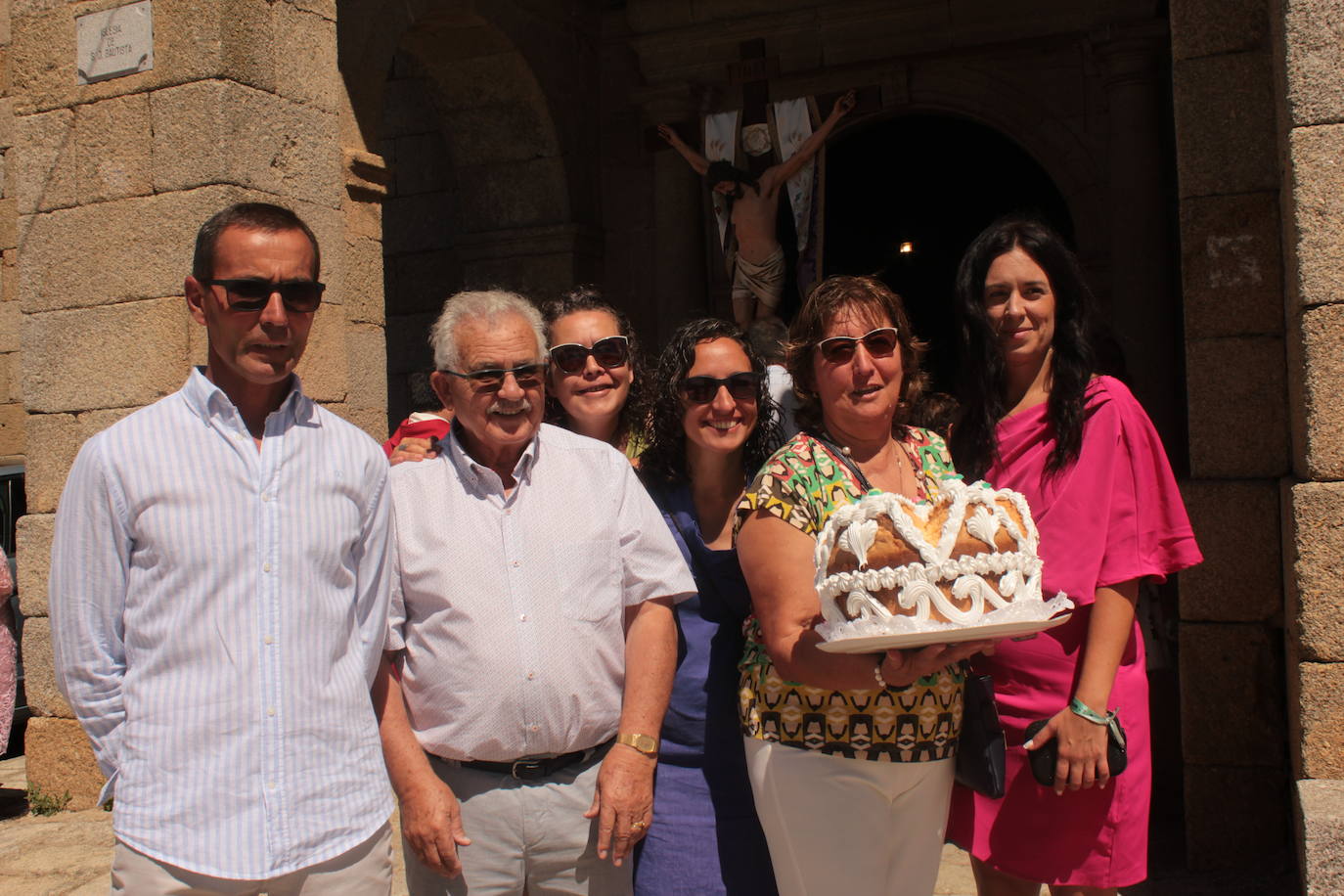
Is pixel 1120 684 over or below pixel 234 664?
below

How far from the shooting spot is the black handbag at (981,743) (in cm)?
226

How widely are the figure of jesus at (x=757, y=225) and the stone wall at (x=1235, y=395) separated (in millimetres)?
3412

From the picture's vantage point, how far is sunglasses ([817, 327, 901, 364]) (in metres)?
2.34

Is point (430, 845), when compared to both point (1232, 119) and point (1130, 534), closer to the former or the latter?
point (1130, 534)

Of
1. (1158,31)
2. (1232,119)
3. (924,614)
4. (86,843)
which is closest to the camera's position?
(924,614)

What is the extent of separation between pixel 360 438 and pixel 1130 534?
1604 mm

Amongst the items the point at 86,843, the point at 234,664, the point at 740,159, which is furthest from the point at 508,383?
the point at 740,159

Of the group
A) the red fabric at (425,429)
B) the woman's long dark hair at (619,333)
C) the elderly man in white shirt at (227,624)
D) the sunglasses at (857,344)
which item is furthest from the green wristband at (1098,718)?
the red fabric at (425,429)

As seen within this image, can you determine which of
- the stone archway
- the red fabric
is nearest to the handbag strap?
the red fabric

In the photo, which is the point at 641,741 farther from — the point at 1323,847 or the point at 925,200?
the point at 925,200

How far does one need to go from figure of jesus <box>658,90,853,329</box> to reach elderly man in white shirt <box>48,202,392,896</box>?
537cm

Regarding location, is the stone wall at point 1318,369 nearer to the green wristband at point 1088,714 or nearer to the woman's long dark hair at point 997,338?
the woman's long dark hair at point 997,338

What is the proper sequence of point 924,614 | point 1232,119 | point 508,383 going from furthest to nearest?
1. point 1232,119
2. point 508,383
3. point 924,614

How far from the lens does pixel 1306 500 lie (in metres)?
3.08
